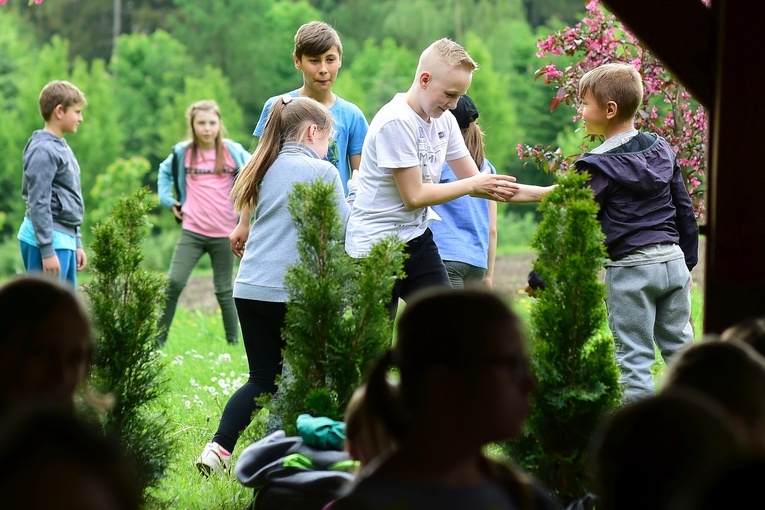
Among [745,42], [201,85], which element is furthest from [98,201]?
[745,42]

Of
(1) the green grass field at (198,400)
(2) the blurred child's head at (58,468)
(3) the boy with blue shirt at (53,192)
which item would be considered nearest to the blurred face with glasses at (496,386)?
(2) the blurred child's head at (58,468)

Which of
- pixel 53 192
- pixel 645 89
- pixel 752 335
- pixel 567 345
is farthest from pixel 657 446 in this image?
pixel 53 192

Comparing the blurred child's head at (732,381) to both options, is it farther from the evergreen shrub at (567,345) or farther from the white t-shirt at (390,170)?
the white t-shirt at (390,170)

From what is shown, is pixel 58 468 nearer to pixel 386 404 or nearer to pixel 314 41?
pixel 386 404

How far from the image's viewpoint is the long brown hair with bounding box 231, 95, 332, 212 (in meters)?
5.21

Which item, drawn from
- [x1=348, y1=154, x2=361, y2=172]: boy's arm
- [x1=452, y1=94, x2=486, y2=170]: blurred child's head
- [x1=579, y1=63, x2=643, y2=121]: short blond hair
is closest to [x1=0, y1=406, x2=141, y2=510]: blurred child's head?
[x1=579, y1=63, x2=643, y2=121]: short blond hair

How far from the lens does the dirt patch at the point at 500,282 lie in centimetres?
1513

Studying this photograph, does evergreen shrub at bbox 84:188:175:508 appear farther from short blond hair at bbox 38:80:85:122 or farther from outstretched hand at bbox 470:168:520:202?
short blond hair at bbox 38:80:85:122

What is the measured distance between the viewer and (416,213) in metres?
5.47

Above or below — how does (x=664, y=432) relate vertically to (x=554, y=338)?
Result: above

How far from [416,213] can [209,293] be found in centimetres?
1175

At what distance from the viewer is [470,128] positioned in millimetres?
6867

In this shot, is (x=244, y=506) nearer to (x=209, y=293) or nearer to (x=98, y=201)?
(x=209, y=293)

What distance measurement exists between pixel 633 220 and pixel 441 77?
114cm
